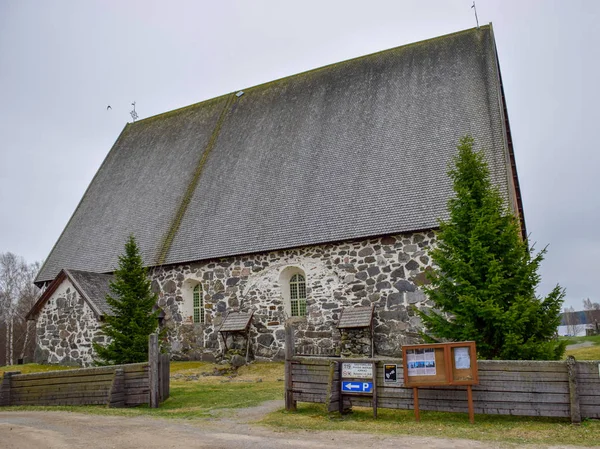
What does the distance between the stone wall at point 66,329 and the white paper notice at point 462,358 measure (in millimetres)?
12862

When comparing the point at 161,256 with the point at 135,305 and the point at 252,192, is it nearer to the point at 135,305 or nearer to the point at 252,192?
the point at 252,192

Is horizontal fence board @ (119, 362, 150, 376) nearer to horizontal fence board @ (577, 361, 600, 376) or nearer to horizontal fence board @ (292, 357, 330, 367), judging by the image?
horizontal fence board @ (292, 357, 330, 367)

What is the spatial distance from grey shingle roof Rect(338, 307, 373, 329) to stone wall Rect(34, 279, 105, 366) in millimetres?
7804

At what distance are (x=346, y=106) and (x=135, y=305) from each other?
38.2ft

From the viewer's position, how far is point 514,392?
9.12m

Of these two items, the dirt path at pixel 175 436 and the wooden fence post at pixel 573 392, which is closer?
the dirt path at pixel 175 436

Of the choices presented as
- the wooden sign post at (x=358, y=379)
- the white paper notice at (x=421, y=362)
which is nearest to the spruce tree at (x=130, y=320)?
the wooden sign post at (x=358, y=379)

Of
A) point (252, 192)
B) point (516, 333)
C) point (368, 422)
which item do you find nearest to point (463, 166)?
point (516, 333)

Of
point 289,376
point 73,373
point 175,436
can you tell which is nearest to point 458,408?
point 289,376

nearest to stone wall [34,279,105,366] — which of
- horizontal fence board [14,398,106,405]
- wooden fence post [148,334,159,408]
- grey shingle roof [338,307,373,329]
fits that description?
horizontal fence board [14,398,106,405]

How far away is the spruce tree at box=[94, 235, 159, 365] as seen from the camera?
1432 cm

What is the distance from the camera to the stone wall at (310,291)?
55.0 feet

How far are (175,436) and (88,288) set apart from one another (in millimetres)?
12214

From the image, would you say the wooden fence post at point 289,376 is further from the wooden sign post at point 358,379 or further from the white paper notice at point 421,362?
the white paper notice at point 421,362
